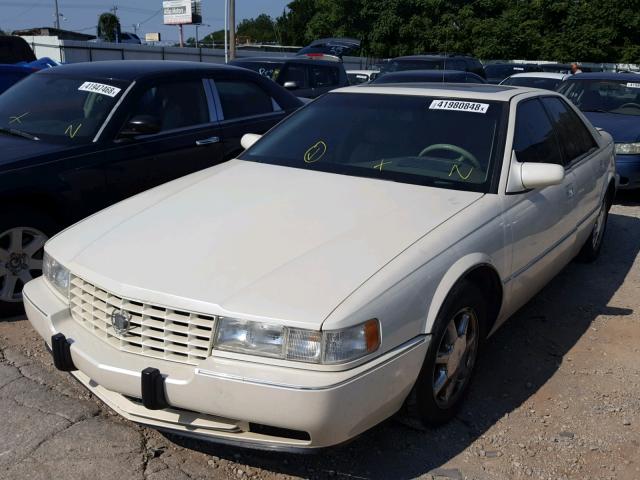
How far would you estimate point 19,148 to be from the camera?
446 cm

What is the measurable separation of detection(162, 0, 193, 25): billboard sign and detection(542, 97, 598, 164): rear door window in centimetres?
3939

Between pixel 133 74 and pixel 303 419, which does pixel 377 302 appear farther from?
pixel 133 74

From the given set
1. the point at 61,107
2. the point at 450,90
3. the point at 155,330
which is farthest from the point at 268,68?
the point at 155,330

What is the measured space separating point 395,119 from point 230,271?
1.71m

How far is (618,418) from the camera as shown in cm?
328

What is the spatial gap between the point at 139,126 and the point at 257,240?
2260 mm

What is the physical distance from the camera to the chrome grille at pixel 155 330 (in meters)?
2.50

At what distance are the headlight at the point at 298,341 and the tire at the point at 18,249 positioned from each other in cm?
236

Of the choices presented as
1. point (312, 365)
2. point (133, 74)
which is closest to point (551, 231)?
point (312, 365)

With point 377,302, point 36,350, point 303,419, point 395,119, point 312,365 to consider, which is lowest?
point 36,350

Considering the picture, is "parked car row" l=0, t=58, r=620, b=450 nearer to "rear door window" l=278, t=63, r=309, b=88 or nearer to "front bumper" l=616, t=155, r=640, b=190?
"front bumper" l=616, t=155, r=640, b=190

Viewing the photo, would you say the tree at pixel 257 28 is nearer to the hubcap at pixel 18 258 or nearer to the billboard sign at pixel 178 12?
the billboard sign at pixel 178 12

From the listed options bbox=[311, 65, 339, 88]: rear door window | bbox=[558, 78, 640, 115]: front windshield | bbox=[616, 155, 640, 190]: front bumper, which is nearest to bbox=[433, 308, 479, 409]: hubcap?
bbox=[616, 155, 640, 190]: front bumper

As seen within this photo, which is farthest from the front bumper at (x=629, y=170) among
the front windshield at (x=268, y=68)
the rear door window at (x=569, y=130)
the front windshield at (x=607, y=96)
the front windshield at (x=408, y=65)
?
the front windshield at (x=408, y=65)
